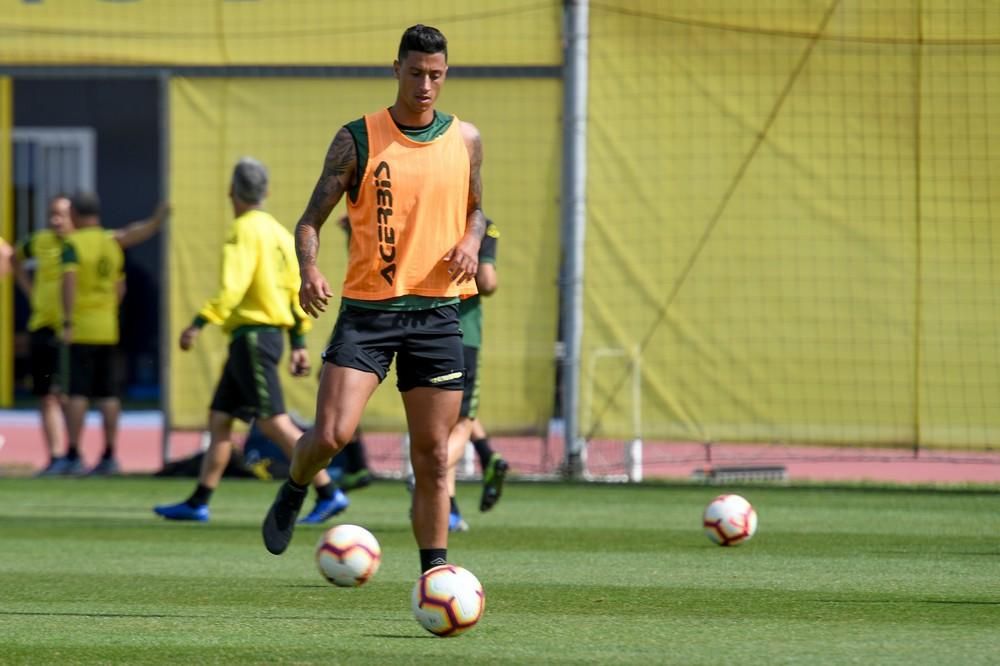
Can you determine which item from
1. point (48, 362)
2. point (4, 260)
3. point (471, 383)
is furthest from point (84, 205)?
point (4, 260)

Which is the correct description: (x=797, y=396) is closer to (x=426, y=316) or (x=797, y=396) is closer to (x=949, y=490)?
(x=949, y=490)

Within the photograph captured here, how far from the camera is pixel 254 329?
35.6 feet

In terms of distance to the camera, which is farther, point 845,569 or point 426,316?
point 845,569

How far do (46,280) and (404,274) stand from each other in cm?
960

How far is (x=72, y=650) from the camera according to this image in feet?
19.8

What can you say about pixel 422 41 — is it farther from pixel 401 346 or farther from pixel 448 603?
pixel 448 603

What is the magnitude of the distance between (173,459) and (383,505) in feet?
11.9

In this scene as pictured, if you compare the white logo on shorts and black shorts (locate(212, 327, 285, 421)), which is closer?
the white logo on shorts

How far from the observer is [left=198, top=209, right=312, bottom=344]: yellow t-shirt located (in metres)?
10.6

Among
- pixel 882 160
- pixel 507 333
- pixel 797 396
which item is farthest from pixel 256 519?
pixel 882 160

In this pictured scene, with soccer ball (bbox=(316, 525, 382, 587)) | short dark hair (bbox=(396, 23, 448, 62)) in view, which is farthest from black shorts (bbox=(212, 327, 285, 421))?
short dark hair (bbox=(396, 23, 448, 62))

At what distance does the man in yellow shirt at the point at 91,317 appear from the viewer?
1498cm

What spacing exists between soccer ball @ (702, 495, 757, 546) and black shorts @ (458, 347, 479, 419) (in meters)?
1.60

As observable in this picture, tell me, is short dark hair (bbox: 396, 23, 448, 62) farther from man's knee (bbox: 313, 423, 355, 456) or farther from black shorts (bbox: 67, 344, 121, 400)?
black shorts (bbox: 67, 344, 121, 400)
